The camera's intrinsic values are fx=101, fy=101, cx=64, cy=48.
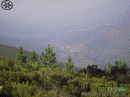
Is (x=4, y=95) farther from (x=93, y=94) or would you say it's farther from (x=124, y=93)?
(x=124, y=93)

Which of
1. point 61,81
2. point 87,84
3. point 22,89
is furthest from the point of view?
point 61,81

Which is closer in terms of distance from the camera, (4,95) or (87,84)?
(4,95)

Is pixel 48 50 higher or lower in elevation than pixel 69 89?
higher

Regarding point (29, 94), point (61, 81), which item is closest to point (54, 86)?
point (61, 81)

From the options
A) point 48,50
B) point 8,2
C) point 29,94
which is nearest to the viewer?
point 29,94

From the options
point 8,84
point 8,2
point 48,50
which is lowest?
point 8,84

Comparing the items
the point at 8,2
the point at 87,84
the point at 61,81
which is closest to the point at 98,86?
the point at 87,84

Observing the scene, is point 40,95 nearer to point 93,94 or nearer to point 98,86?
point 93,94

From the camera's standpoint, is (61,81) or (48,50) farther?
(48,50)

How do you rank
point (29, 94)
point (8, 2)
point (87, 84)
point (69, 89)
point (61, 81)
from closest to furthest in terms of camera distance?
point (29, 94) → point (69, 89) → point (87, 84) → point (61, 81) → point (8, 2)
